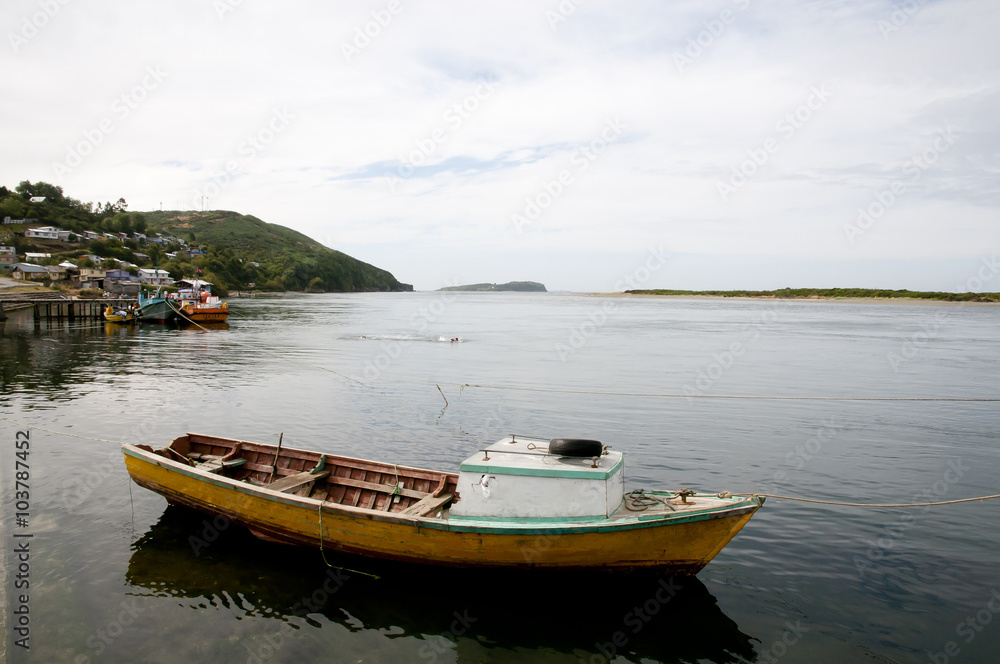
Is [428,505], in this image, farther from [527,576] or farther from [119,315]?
[119,315]

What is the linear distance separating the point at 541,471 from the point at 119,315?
6365cm

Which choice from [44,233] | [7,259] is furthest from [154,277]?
[44,233]

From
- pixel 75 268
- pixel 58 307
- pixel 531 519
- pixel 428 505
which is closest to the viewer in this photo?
pixel 531 519

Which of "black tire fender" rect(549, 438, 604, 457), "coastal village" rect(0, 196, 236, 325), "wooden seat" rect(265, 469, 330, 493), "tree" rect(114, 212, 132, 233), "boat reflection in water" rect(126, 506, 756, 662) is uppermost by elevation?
"tree" rect(114, 212, 132, 233)

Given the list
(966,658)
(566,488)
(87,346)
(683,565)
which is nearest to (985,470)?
(966,658)

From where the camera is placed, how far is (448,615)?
8.71 m

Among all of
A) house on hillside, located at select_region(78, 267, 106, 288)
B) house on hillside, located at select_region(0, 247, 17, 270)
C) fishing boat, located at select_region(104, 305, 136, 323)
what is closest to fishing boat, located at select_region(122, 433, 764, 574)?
fishing boat, located at select_region(104, 305, 136, 323)

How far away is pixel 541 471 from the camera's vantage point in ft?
29.4

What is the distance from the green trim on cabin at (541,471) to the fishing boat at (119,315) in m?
62.3

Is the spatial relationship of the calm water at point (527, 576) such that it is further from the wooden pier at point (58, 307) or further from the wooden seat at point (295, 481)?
the wooden pier at point (58, 307)

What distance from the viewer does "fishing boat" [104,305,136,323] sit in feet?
193

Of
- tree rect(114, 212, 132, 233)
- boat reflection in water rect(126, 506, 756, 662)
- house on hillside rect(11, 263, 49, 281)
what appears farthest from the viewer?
tree rect(114, 212, 132, 233)

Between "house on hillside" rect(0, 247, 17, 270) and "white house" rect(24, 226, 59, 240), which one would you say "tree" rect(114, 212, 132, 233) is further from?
"house on hillside" rect(0, 247, 17, 270)

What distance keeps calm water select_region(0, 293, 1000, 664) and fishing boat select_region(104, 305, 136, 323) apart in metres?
29.3
